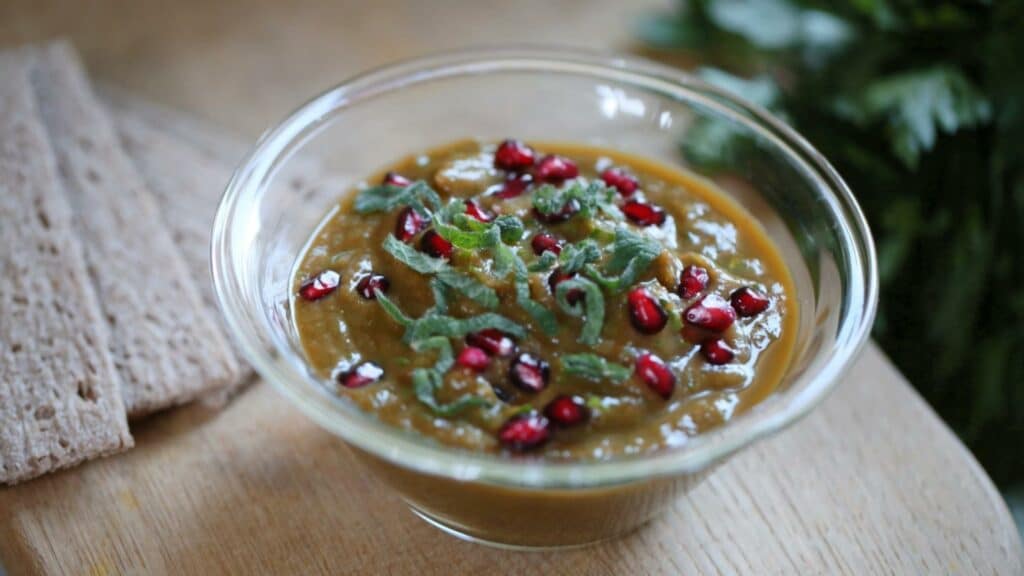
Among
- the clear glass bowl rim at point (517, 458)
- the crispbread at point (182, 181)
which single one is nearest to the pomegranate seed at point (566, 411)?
the clear glass bowl rim at point (517, 458)

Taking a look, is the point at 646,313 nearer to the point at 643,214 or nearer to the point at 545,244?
the point at 545,244

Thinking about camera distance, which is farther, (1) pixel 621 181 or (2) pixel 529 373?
(1) pixel 621 181

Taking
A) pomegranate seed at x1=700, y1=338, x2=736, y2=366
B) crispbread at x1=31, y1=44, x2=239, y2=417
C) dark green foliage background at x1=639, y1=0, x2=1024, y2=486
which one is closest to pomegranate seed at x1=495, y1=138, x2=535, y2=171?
dark green foliage background at x1=639, y1=0, x2=1024, y2=486

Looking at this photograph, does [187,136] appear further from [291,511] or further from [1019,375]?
[1019,375]

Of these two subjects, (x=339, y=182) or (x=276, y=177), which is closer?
(x=276, y=177)

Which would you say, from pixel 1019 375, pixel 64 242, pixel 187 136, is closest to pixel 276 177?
pixel 64 242

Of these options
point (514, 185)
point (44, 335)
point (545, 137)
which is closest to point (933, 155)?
point (545, 137)

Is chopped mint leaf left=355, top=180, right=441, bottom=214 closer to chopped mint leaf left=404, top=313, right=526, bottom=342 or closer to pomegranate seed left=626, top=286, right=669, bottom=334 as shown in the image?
chopped mint leaf left=404, top=313, right=526, bottom=342
